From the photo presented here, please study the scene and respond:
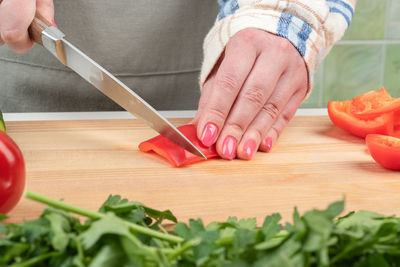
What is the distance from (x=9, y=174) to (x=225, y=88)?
0.64 m

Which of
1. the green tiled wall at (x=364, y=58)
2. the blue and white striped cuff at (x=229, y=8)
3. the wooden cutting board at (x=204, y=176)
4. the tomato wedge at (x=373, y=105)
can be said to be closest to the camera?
the wooden cutting board at (x=204, y=176)

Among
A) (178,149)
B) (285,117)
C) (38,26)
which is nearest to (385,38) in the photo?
(285,117)

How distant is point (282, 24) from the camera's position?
134cm

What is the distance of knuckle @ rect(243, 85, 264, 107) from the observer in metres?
1.26

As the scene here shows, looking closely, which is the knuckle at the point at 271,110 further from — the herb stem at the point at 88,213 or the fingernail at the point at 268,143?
the herb stem at the point at 88,213

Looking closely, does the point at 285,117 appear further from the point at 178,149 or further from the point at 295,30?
the point at 178,149

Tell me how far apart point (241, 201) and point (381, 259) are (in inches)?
15.8

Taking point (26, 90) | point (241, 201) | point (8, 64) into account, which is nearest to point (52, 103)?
point (26, 90)

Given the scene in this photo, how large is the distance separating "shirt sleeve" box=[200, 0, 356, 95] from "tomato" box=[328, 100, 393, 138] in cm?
14

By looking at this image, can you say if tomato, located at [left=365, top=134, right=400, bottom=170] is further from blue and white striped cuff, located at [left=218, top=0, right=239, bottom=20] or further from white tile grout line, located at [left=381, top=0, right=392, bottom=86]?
white tile grout line, located at [left=381, top=0, right=392, bottom=86]

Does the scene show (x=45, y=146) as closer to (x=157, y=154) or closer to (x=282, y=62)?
(x=157, y=154)

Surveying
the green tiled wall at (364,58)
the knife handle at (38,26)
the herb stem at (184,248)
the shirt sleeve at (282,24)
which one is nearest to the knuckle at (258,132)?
the shirt sleeve at (282,24)

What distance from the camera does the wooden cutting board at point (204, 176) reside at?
2.95 ft

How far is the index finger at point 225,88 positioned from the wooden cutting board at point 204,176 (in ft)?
0.32
